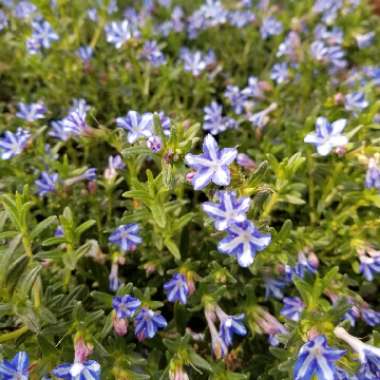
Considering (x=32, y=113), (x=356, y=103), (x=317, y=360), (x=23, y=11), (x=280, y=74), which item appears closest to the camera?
(x=317, y=360)

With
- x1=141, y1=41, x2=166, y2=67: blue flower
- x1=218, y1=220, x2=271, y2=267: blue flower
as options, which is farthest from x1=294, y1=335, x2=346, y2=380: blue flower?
x1=141, y1=41, x2=166, y2=67: blue flower

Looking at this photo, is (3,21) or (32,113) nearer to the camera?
(32,113)

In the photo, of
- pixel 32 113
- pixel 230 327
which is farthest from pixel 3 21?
pixel 230 327

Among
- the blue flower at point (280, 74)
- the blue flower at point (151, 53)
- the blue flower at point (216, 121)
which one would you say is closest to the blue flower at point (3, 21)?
the blue flower at point (151, 53)

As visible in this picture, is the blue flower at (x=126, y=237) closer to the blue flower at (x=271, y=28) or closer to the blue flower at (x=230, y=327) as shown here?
the blue flower at (x=230, y=327)

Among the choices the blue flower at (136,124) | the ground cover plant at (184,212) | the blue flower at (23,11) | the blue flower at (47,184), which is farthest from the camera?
the blue flower at (23,11)

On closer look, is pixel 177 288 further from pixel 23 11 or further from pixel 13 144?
pixel 23 11

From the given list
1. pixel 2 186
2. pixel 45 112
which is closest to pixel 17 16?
pixel 45 112
